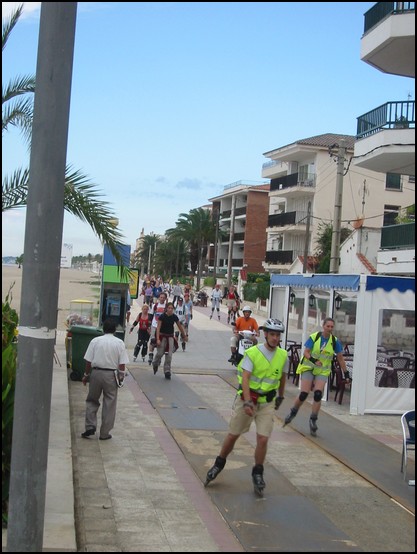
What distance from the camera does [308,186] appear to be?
5684 centimetres

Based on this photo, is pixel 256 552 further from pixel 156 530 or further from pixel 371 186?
pixel 371 186

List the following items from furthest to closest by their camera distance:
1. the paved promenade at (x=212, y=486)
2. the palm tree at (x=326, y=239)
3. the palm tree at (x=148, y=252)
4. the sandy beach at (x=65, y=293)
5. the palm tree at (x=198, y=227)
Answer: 1. the palm tree at (x=148, y=252)
2. the palm tree at (x=198, y=227)
3. the palm tree at (x=326, y=239)
4. the sandy beach at (x=65, y=293)
5. the paved promenade at (x=212, y=486)

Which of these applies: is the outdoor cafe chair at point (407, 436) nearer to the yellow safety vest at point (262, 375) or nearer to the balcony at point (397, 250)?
the yellow safety vest at point (262, 375)

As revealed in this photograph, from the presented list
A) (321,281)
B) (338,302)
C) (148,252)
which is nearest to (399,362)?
(338,302)

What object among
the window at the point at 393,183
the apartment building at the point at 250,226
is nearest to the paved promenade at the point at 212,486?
the window at the point at 393,183

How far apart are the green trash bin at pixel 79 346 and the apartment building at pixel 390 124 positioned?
30.3 ft

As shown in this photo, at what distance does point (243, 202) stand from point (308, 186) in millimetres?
32993

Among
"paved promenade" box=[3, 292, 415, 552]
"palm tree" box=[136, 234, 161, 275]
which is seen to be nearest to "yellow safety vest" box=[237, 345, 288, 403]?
"paved promenade" box=[3, 292, 415, 552]

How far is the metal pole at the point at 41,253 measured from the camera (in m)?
5.17

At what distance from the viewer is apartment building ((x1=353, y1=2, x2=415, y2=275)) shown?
2042 centimetres

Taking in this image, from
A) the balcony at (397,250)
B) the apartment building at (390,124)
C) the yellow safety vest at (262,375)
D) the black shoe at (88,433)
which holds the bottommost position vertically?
the black shoe at (88,433)

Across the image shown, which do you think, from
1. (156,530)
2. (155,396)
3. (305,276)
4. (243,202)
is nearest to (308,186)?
(243,202)

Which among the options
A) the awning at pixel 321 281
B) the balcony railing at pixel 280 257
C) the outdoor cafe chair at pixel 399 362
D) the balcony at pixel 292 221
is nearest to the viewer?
the outdoor cafe chair at pixel 399 362

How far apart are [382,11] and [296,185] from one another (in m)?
36.3
